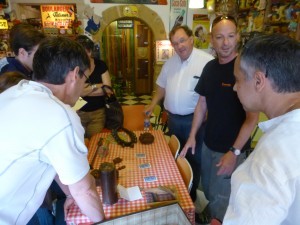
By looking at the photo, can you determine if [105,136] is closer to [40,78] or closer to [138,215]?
[40,78]

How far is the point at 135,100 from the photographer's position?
22.6 feet

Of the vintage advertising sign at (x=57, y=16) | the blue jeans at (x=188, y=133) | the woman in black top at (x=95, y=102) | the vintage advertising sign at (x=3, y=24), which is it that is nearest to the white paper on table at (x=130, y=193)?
the blue jeans at (x=188, y=133)

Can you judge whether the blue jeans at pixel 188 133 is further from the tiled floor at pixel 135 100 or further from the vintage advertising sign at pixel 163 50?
the tiled floor at pixel 135 100

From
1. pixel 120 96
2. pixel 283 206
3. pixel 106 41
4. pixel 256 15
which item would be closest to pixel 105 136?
pixel 283 206

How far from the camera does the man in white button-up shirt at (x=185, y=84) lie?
2152 millimetres

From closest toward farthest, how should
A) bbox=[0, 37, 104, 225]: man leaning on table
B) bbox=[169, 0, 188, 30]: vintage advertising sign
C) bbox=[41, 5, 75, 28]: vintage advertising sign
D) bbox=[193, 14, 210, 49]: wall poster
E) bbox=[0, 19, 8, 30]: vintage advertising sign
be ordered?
bbox=[0, 37, 104, 225]: man leaning on table, bbox=[0, 19, 8, 30]: vintage advertising sign, bbox=[169, 0, 188, 30]: vintage advertising sign, bbox=[193, 14, 210, 49]: wall poster, bbox=[41, 5, 75, 28]: vintage advertising sign

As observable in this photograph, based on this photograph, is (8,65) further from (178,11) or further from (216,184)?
(178,11)

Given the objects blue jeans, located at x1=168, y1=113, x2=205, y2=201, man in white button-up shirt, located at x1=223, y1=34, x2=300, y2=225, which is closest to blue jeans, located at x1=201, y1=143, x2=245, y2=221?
blue jeans, located at x1=168, y1=113, x2=205, y2=201

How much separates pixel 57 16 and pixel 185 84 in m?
3.94

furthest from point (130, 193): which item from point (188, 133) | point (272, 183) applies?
point (188, 133)

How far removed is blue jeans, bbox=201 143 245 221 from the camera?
1.72 meters

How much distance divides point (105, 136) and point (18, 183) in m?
1.32

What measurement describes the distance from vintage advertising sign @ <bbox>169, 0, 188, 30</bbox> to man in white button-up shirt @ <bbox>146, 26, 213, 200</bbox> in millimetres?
2647

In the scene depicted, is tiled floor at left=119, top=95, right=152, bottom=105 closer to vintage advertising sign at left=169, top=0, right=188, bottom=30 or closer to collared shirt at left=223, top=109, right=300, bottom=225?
vintage advertising sign at left=169, top=0, right=188, bottom=30
